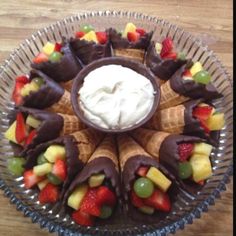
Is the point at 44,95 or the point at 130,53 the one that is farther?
the point at 130,53

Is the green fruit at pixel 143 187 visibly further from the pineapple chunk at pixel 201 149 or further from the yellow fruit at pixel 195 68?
the yellow fruit at pixel 195 68

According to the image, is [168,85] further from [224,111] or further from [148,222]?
[148,222]

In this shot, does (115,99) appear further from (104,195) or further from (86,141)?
(104,195)

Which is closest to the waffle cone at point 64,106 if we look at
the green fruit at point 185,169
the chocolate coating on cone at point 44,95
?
the chocolate coating on cone at point 44,95

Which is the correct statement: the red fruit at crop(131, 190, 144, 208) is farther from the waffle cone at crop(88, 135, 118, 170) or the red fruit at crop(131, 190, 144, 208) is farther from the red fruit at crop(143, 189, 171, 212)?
the waffle cone at crop(88, 135, 118, 170)

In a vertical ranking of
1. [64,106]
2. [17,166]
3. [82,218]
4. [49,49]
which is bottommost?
[82,218]

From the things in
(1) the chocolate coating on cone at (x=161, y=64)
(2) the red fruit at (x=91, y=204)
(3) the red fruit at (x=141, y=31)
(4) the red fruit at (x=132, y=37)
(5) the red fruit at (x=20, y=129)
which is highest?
(4) the red fruit at (x=132, y=37)

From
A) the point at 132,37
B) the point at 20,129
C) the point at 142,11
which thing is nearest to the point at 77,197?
the point at 20,129
